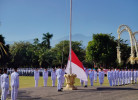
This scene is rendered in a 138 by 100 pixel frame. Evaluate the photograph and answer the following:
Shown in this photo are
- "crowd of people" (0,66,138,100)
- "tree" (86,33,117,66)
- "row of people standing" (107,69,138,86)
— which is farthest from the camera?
"tree" (86,33,117,66)

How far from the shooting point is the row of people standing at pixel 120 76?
22062 mm

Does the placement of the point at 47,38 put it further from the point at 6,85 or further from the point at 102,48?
the point at 6,85

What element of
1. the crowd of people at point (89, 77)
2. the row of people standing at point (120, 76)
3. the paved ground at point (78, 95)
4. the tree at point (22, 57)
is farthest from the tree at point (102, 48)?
the paved ground at point (78, 95)

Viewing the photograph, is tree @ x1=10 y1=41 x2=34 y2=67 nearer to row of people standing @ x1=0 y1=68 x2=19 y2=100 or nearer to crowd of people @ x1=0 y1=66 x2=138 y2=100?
crowd of people @ x1=0 y1=66 x2=138 y2=100

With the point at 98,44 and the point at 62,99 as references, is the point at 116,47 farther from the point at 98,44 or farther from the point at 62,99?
the point at 62,99

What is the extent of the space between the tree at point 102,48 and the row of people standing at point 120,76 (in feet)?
87.5

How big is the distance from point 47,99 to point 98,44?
144 feet

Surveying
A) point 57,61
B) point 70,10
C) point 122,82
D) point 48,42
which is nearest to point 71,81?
point 70,10

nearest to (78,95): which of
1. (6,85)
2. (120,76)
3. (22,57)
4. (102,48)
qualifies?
(6,85)

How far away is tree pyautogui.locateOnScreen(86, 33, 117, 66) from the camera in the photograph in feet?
178

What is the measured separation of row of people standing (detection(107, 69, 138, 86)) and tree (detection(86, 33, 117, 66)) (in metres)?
26.7

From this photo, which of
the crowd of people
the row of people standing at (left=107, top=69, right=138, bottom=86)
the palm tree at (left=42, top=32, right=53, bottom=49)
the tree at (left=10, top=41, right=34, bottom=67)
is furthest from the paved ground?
the palm tree at (left=42, top=32, right=53, bottom=49)

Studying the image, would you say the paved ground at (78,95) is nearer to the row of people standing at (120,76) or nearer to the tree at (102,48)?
the row of people standing at (120,76)

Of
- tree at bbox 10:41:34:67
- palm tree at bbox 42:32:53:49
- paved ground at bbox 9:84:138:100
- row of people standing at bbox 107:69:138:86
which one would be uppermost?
palm tree at bbox 42:32:53:49
